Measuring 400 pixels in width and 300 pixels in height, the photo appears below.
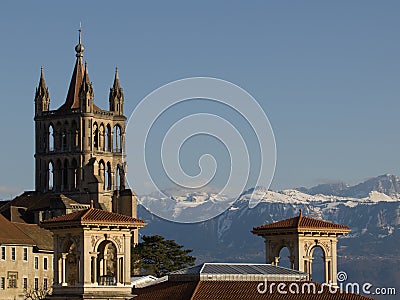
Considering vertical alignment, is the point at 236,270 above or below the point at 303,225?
below

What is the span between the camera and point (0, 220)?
174875mm

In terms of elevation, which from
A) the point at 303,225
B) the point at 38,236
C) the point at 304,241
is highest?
the point at 38,236

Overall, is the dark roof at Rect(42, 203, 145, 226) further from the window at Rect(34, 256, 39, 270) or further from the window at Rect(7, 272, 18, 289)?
the window at Rect(34, 256, 39, 270)

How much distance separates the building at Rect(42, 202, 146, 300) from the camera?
3814 inches

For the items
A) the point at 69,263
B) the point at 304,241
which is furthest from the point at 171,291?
the point at 304,241

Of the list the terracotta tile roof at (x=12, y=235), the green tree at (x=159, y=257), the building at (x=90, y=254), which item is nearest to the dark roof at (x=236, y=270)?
the building at (x=90, y=254)

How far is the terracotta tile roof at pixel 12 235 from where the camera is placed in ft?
550

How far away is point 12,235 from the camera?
170m

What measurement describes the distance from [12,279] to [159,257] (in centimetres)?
1912

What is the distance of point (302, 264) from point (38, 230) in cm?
7935

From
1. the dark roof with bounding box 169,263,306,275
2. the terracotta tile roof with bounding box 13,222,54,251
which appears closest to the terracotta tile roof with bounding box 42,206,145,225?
the dark roof with bounding box 169,263,306,275

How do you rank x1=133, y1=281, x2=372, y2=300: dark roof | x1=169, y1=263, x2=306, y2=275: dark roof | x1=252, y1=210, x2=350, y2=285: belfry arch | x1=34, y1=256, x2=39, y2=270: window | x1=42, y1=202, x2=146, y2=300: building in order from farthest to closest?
x1=34, y1=256, x2=39, y2=270: window, x1=252, y1=210, x2=350, y2=285: belfry arch, x1=42, y1=202, x2=146, y2=300: building, x1=169, y1=263, x2=306, y2=275: dark roof, x1=133, y1=281, x2=372, y2=300: dark roof

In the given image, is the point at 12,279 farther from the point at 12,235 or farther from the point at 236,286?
the point at 236,286

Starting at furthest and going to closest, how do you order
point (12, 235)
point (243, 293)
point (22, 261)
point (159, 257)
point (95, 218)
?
point (12, 235) < point (22, 261) < point (159, 257) < point (95, 218) < point (243, 293)
